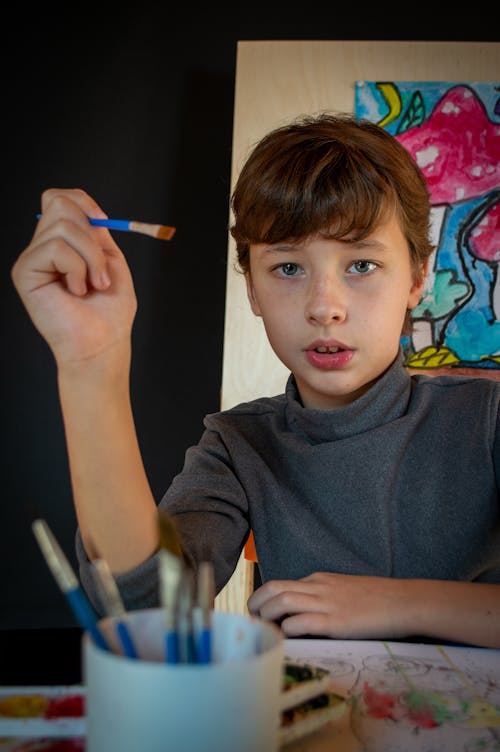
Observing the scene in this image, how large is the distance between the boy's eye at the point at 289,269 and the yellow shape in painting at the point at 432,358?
4.40 ft

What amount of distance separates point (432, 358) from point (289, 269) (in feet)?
4.48

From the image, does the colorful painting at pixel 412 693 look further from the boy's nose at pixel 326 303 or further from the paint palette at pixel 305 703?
the boy's nose at pixel 326 303

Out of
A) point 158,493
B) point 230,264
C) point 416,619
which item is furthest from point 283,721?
point 158,493

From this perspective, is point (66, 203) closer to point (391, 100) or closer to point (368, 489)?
point (368, 489)

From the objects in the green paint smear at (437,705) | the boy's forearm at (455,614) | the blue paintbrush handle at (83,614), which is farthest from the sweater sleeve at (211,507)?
the blue paintbrush handle at (83,614)

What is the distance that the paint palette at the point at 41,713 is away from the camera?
0.46m

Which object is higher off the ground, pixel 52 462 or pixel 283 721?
pixel 283 721

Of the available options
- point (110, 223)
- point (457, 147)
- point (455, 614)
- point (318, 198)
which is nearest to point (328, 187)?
point (318, 198)

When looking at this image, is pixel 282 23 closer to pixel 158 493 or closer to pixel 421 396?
pixel 158 493

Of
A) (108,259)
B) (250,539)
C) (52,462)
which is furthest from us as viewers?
Answer: (52,462)

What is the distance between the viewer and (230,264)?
2.40 meters

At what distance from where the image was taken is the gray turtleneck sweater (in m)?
1.03

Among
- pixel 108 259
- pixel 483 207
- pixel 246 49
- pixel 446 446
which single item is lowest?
pixel 446 446

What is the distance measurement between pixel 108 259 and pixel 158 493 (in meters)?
2.00
